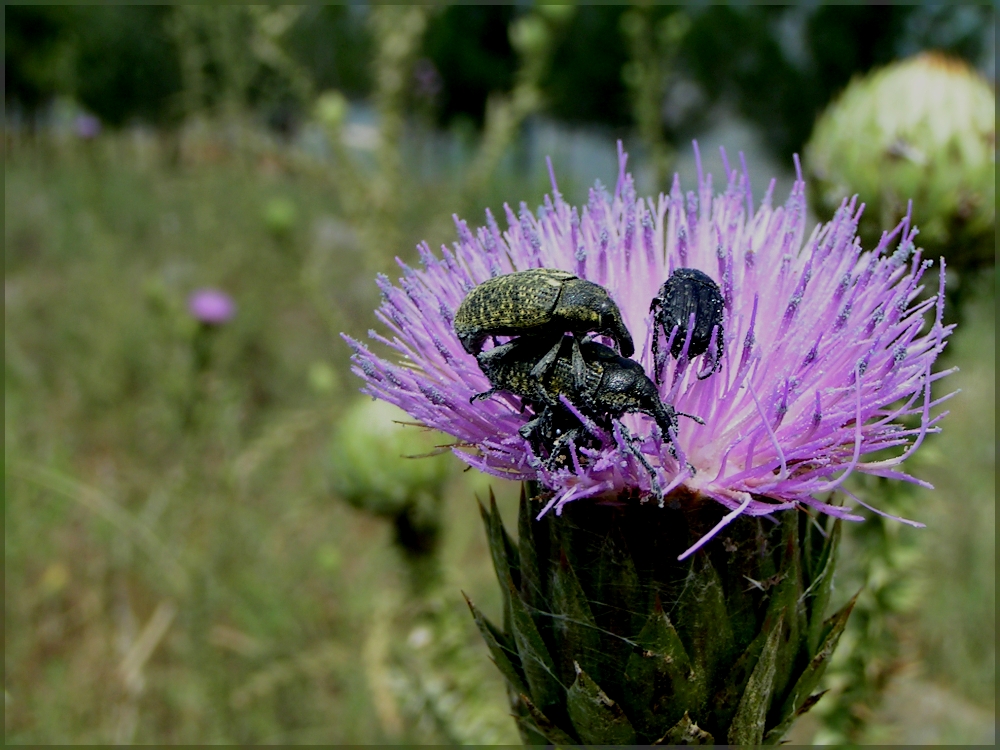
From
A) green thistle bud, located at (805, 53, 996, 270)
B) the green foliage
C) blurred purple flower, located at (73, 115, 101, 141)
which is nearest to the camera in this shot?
green thistle bud, located at (805, 53, 996, 270)

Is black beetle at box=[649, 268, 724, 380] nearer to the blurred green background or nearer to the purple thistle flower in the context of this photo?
the purple thistle flower

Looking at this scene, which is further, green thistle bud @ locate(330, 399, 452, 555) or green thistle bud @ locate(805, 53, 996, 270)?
green thistle bud @ locate(330, 399, 452, 555)

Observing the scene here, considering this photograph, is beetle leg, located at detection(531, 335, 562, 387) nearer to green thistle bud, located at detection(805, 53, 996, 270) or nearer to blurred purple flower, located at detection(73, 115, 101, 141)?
green thistle bud, located at detection(805, 53, 996, 270)

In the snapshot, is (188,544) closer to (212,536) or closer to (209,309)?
(212,536)

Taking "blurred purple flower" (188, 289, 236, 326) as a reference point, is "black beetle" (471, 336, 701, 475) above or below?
below

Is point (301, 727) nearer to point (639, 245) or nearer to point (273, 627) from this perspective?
point (273, 627)

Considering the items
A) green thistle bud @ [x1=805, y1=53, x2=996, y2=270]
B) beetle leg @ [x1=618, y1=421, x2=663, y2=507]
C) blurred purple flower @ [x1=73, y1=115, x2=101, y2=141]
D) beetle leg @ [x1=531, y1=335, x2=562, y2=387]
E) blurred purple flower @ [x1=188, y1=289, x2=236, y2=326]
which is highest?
blurred purple flower @ [x1=73, y1=115, x2=101, y2=141]

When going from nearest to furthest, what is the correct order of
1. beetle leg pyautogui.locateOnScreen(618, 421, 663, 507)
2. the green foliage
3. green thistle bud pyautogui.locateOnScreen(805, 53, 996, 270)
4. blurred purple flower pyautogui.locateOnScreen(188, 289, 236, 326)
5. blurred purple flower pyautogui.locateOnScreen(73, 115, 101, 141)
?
beetle leg pyautogui.locateOnScreen(618, 421, 663, 507) < green thistle bud pyautogui.locateOnScreen(805, 53, 996, 270) < the green foliage < blurred purple flower pyautogui.locateOnScreen(188, 289, 236, 326) < blurred purple flower pyautogui.locateOnScreen(73, 115, 101, 141)

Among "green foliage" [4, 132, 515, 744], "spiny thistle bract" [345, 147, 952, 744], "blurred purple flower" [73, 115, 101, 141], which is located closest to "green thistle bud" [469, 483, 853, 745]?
"spiny thistle bract" [345, 147, 952, 744]
